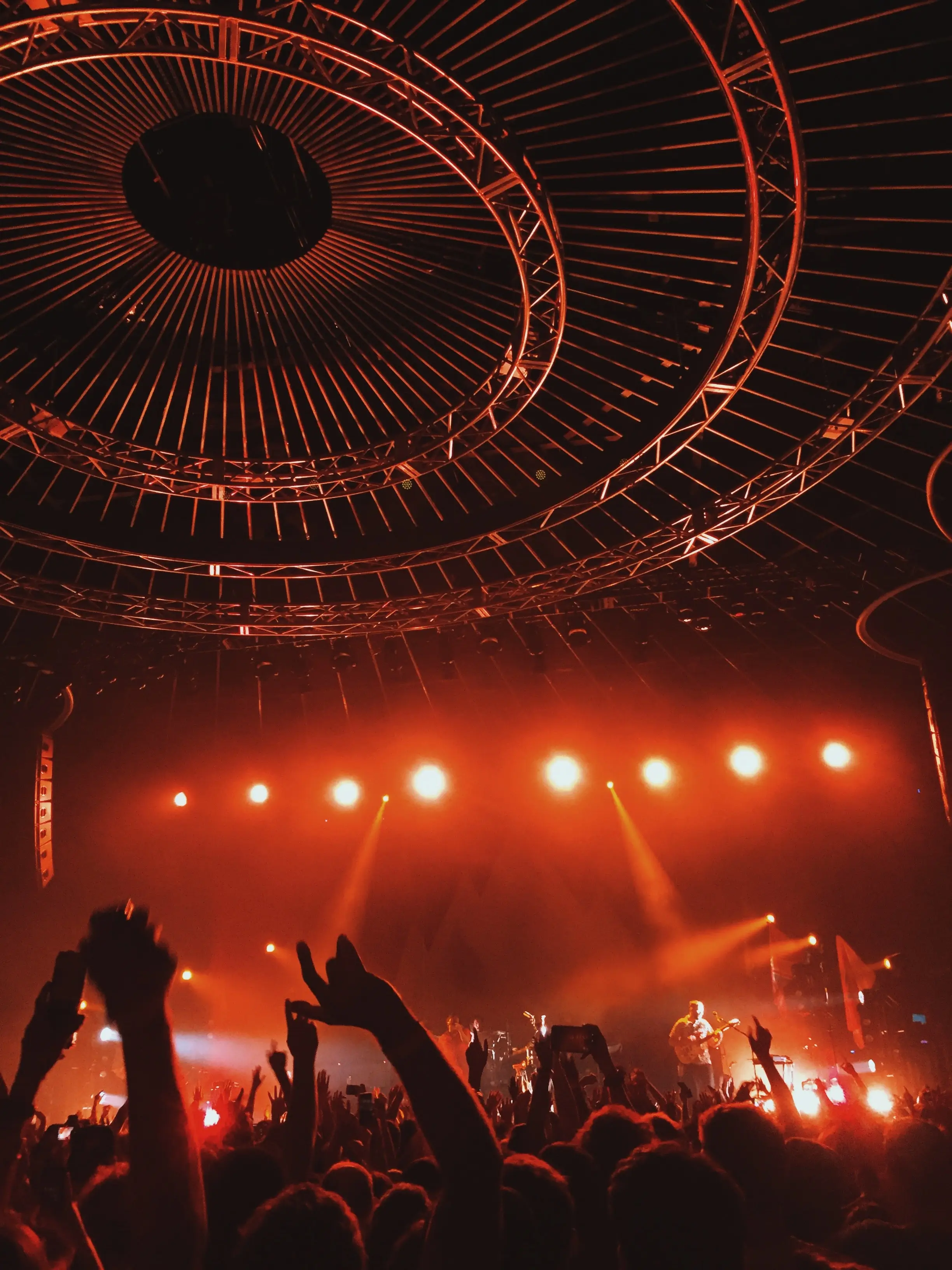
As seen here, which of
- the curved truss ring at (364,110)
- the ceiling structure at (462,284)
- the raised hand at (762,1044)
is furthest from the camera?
the ceiling structure at (462,284)

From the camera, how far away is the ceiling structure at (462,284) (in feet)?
18.1

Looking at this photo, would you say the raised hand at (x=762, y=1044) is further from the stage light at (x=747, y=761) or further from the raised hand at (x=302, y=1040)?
the stage light at (x=747, y=761)

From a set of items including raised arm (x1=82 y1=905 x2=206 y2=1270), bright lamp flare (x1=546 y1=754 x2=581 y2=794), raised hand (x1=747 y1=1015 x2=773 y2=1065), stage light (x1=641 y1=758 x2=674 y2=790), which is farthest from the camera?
bright lamp flare (x1=546 y1=754 x2=581 y2=794)

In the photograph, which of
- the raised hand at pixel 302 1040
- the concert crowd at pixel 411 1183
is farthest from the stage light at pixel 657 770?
the raised hand at pixel 302 1040

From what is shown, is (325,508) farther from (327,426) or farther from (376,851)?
(376,851)

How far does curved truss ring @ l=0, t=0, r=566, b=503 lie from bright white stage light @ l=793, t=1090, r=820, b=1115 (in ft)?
33.8

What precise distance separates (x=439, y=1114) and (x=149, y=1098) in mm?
641

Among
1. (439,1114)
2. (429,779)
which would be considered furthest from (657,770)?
(439,1114)

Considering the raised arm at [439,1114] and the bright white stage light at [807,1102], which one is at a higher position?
the raised arm at [439,1114]

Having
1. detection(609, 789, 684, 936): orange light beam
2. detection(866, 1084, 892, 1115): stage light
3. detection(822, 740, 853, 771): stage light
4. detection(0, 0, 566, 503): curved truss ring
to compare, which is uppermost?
detection(0, 0, 566, 503): curved truss ring

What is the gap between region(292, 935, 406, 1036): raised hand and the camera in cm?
188

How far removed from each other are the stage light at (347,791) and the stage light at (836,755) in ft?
28.6

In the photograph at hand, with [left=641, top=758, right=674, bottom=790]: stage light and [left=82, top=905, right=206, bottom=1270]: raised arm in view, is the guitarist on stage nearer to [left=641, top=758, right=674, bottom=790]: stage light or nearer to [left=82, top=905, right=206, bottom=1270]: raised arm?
[left=641, top=758, right=674, bottom=790]: stage light

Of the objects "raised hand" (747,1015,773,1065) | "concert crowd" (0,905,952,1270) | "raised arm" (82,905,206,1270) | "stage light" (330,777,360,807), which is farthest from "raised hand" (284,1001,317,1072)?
"stage light" (330,777,360,807)
